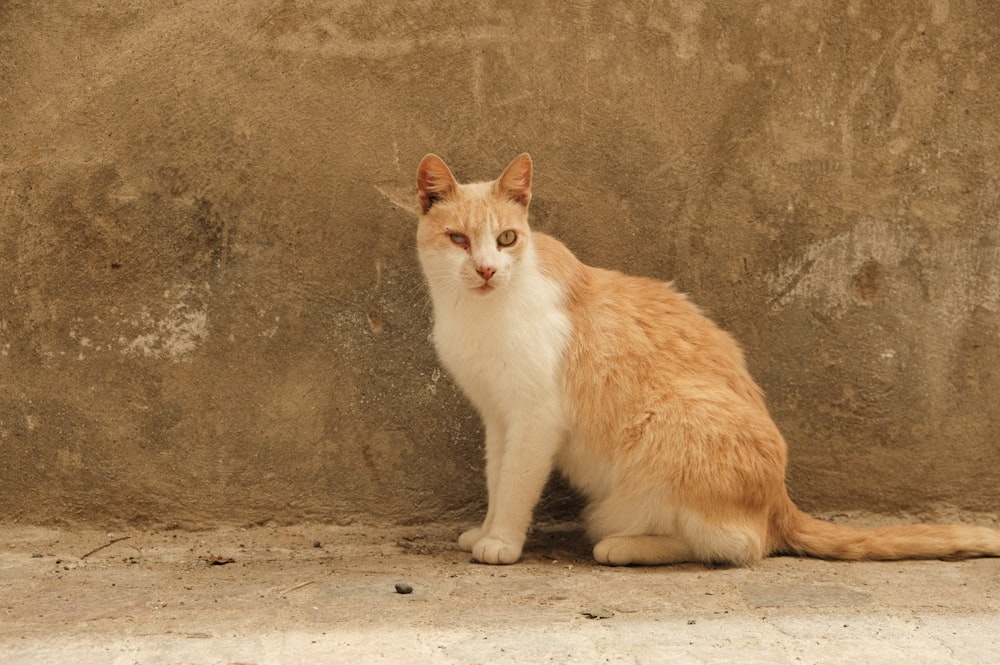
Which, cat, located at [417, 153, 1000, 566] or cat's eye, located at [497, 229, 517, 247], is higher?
cat's eye, located at [497, 229, 517, 247]

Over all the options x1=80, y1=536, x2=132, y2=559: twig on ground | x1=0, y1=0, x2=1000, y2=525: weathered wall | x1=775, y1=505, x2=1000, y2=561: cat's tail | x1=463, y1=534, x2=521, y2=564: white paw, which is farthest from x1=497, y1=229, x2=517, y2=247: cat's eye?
x1=80, y1=536, x2=132, y2=559: twig on ground

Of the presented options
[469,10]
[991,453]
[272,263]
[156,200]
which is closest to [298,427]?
[272,263]

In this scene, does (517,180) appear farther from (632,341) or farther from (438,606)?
(438,606)

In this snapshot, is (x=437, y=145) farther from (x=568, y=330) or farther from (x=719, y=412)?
(x=719, y=412)

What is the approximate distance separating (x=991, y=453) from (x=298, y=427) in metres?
2.91

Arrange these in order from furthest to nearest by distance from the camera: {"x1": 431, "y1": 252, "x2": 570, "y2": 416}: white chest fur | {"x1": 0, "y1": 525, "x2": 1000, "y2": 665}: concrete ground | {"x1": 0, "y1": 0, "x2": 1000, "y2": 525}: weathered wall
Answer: {"x1": 0, "y1": 0, "x2": 1000, "y2": 525}: weathered wall → {"x1": 431, "y1": 252, "x2": 570, "y2": 416}: white chest fur → {"x1": 0, "y1": 525, "x2": 1000, "y2": 665}: concrete ground

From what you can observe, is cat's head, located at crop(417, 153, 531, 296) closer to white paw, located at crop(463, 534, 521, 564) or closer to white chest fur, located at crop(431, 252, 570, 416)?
white chest fur, located at crop(431, 252, 570, 416)

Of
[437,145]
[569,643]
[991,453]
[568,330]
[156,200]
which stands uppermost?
[437,145]

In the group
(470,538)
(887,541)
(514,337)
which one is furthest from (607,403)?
(887,541)

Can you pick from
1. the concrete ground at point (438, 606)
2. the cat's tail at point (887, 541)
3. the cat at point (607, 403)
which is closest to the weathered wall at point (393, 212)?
the concrete ground at point (438, 606)

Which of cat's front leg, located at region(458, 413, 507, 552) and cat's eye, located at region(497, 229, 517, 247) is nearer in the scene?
cat's eye, located at region(497, 229, 517, 247)

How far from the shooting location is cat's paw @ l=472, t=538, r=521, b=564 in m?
3.99

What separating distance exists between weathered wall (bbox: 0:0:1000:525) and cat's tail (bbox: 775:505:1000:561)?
2.08 ft

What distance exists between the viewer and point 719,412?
3.89m
